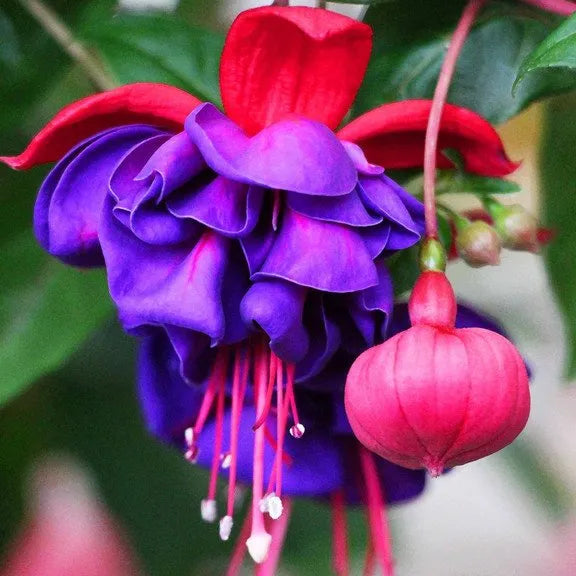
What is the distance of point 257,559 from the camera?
1.68 feet

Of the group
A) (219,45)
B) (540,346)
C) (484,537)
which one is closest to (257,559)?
(219,45)

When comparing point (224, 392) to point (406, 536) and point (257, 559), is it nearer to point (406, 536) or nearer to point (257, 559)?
point (257, 559)

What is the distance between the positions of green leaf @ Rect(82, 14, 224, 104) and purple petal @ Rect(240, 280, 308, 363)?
0.25 metres

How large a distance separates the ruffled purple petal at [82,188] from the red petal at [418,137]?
0.40 ft

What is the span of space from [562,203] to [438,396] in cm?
36

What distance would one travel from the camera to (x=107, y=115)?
0.52 meters

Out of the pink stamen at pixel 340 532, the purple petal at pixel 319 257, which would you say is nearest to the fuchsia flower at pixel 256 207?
the purple petal at pixel 319 257

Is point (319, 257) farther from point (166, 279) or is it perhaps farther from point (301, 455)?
point (301, 455)

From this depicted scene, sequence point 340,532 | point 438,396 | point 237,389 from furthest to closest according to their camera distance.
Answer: point 340,532 < point 237,389 < point 438,396

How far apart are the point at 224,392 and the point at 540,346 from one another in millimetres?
848

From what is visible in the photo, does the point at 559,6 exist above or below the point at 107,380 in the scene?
above

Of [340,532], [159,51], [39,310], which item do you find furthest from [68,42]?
[340,532]

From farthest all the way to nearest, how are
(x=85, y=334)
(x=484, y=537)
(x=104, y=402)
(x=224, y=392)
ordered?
(x=484, y=537) → (x=104, y=402) → (x=85, y=334) → (x=224, y=392)

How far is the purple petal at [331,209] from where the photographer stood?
1.55 feet
